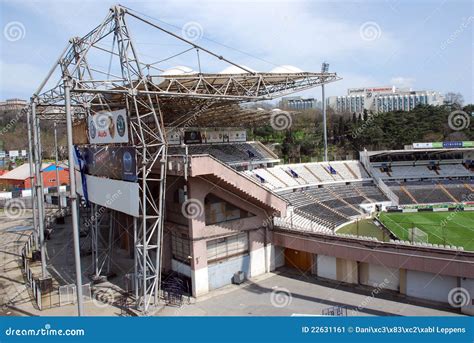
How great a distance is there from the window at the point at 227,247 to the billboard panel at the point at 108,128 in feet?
22.8

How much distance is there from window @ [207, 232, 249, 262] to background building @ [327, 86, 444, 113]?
350 ft

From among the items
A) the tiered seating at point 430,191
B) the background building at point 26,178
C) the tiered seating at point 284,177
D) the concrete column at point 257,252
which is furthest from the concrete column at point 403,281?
the background building at point 26,178

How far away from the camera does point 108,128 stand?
18.0m

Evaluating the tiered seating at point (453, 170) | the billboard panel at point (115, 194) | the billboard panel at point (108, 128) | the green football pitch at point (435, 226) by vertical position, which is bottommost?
the green football pitch at point (435, 226)

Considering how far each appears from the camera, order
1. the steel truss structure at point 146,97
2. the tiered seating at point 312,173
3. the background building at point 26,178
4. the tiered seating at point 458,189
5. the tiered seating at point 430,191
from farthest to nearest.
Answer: the background building at point 26,178 < the tiered seating at point 458,189 < the tiered seating at point 430,191 < the tiered seating at point 312,173 < the steel truss structure at point 146,97

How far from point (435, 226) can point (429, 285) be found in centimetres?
474

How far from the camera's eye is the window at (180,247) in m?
20.0

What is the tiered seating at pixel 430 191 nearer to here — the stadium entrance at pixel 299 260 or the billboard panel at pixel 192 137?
the billboard panel at pixel 192 137

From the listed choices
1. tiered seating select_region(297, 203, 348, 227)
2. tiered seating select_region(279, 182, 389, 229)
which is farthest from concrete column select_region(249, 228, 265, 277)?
tiered seating select_region(297, 203, 348, 227)

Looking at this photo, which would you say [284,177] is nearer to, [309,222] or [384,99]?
[309,222]

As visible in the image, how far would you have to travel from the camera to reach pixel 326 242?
63.7 ft

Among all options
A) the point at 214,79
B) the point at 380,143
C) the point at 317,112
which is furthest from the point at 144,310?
the point at 317,112

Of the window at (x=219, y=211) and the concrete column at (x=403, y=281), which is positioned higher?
the window at (x=219, y=211)

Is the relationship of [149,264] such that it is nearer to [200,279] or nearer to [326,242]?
[200,279]
